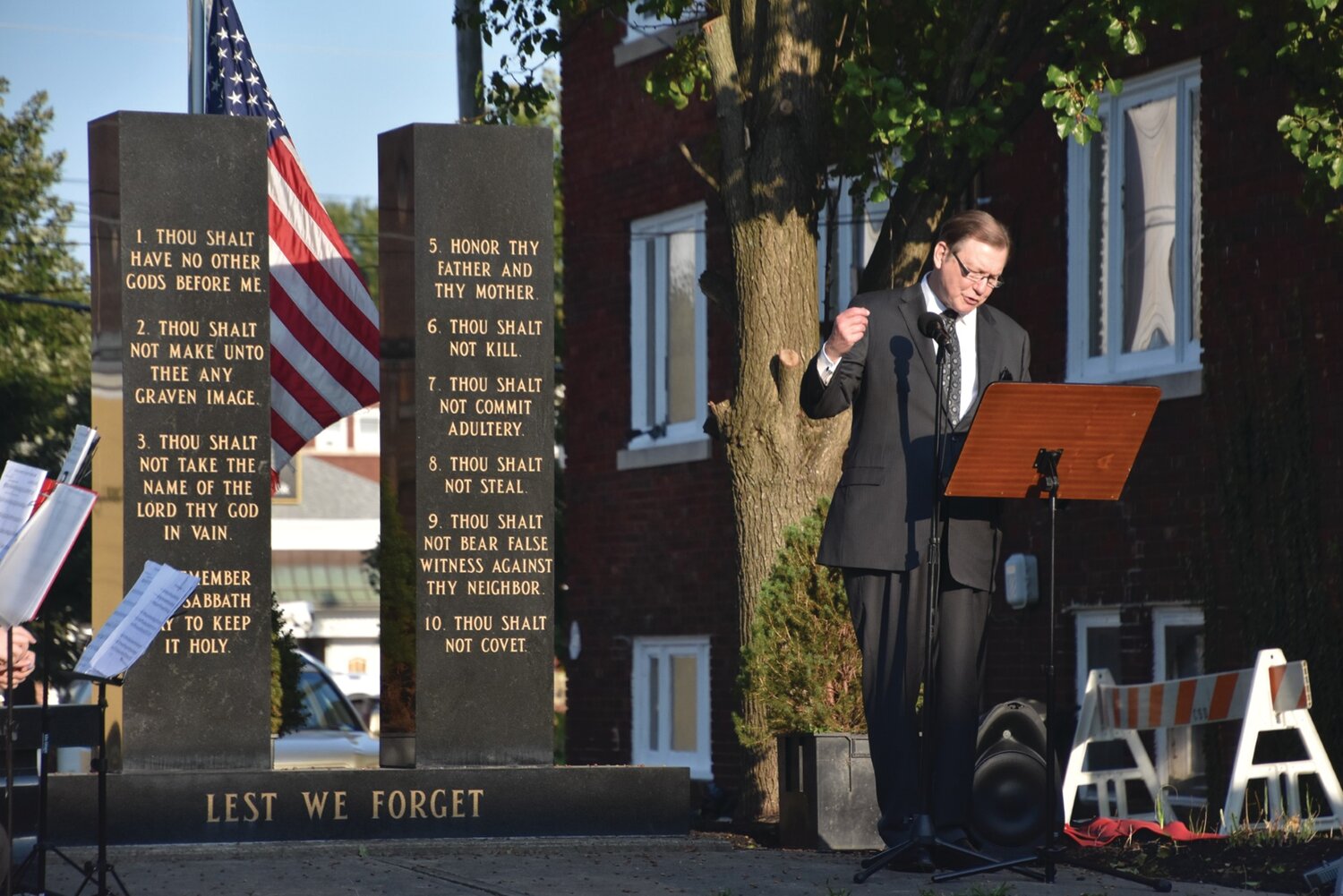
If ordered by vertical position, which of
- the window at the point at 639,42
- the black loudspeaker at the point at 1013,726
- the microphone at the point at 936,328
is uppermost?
the window at the point at 639,42

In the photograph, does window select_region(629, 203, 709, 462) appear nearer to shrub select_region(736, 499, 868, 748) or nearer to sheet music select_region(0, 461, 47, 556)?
shrub select_region(736, 499, 868, 748)

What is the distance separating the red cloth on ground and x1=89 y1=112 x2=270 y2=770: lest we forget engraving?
343 cm

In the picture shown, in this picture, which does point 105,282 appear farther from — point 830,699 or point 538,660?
point 830,699

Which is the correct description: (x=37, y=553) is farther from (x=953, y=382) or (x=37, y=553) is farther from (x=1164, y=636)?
(x=1164, y=636)

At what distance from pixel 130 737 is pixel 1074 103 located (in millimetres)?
4826

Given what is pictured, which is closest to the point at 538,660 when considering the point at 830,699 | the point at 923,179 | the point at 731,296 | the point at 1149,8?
the point at 830,699

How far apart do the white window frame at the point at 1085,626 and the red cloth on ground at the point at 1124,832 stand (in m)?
3.66

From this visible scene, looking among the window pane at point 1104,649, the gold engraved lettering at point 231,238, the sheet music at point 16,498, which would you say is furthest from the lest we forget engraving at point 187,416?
the window pane at point 1104,649

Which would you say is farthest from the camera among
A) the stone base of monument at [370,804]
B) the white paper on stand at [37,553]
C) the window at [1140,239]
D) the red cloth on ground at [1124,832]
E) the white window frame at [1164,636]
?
the window at [1140,239]

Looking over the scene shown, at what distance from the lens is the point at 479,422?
909 cm

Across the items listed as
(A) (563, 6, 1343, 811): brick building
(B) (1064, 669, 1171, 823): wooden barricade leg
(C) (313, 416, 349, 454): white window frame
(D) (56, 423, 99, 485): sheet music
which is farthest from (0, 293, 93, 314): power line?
(C) (313, 416, 349, 454): white window frame

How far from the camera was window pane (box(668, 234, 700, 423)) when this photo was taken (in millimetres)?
16516

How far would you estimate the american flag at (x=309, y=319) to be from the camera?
40.2 feet

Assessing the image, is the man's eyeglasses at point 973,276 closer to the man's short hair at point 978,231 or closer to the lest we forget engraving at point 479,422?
the man's short hair at point 978,231
